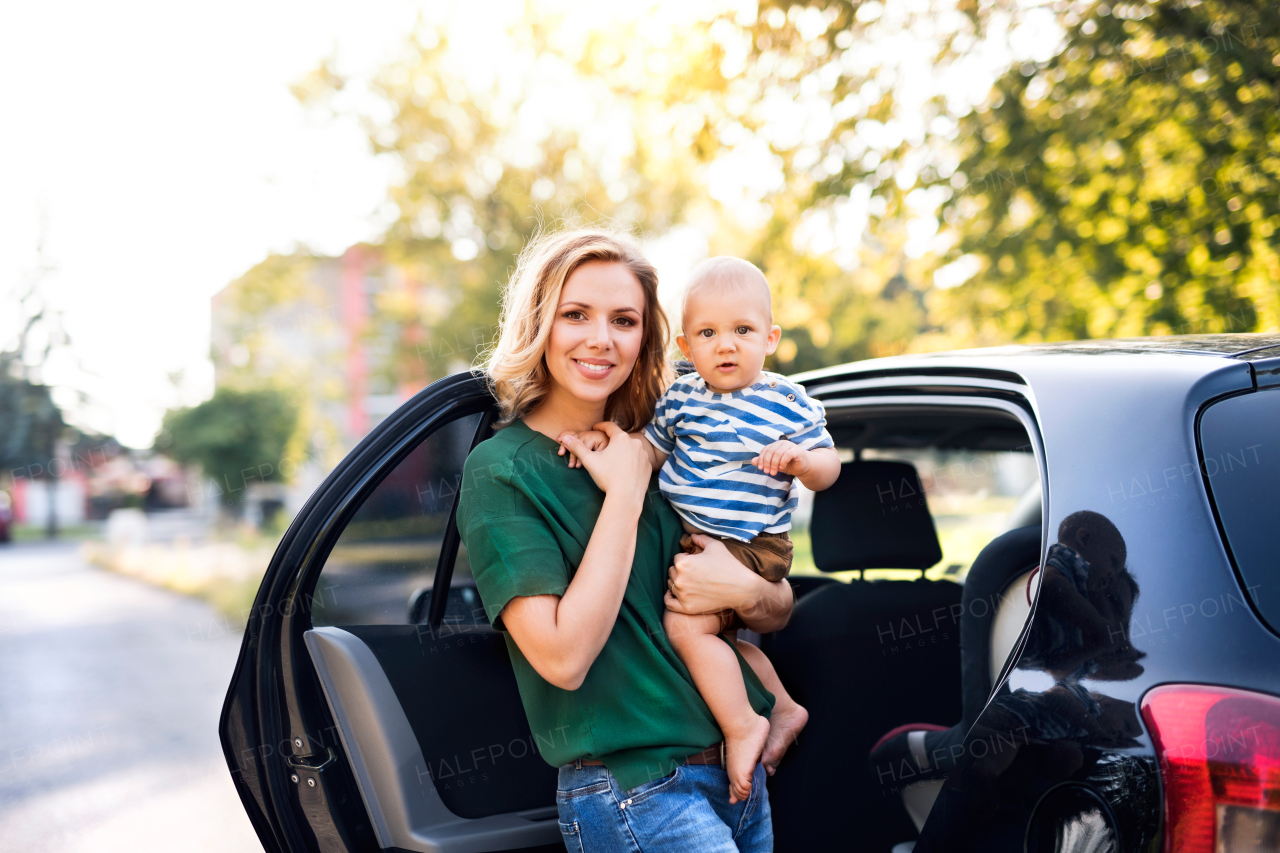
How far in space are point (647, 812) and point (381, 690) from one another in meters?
0.70

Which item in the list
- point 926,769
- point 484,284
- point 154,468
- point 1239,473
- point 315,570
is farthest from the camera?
point 154,468

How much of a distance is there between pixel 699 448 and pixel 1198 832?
1.16 meters

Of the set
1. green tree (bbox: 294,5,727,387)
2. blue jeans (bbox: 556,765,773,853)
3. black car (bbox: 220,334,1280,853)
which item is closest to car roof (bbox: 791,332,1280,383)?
black car (bbox: 220,334,1280,853)

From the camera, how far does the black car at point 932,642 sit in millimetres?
1305

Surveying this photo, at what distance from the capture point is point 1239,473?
1429mm

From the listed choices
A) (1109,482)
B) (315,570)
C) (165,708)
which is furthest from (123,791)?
(1109,482)

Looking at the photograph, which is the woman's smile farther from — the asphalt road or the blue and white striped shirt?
the asphalt road

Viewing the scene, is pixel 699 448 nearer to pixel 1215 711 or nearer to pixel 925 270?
pixel 1215 711

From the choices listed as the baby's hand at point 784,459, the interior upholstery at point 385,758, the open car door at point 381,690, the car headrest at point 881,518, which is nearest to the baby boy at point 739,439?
the baby's hand at point 784,459

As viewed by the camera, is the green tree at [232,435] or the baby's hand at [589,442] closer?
the baby's hand at [589,442]

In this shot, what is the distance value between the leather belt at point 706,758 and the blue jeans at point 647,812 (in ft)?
0.04

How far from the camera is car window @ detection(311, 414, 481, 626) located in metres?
2.03

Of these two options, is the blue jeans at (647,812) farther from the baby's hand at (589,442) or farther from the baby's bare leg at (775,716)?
the baby's hand at (589,442)

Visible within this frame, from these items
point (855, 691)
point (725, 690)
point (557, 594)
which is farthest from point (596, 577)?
point (855, 691)
